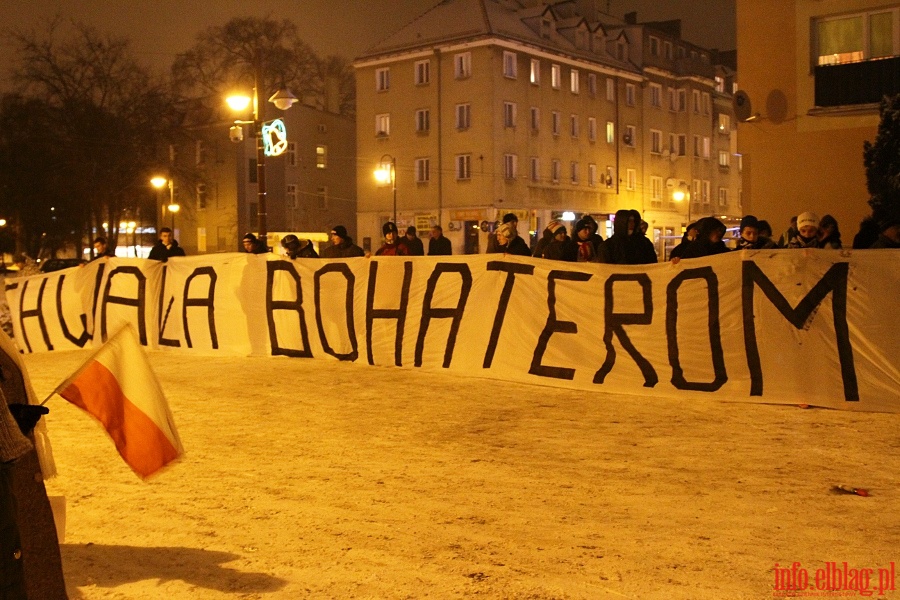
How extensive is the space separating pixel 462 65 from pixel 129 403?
47650mm

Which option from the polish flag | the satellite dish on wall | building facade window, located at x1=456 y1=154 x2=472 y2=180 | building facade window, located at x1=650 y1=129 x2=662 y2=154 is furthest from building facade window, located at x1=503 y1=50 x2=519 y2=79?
the polish flag

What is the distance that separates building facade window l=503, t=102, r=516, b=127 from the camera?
50156mm

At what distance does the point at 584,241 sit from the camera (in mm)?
12461

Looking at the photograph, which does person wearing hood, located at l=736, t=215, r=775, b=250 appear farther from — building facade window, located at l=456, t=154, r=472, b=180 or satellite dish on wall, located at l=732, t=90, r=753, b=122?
building facade window, located at l=456, t=154, r=472, b=180

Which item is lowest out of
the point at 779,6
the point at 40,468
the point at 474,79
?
the point at 40,468

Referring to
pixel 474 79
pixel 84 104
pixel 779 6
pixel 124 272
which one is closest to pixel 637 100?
pixel 474 79

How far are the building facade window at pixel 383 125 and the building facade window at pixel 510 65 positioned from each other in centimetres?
716

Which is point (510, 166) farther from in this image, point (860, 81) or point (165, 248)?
point (165, 248)

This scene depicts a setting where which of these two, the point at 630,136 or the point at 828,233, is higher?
the point at 630,136

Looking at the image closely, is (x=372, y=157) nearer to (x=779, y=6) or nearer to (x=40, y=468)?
(x=779, y=6)

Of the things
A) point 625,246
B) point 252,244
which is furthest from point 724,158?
point 625,246

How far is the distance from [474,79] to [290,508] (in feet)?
149

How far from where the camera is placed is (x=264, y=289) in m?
14.2

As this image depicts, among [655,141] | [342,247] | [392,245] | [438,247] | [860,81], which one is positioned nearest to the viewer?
[392,245]
